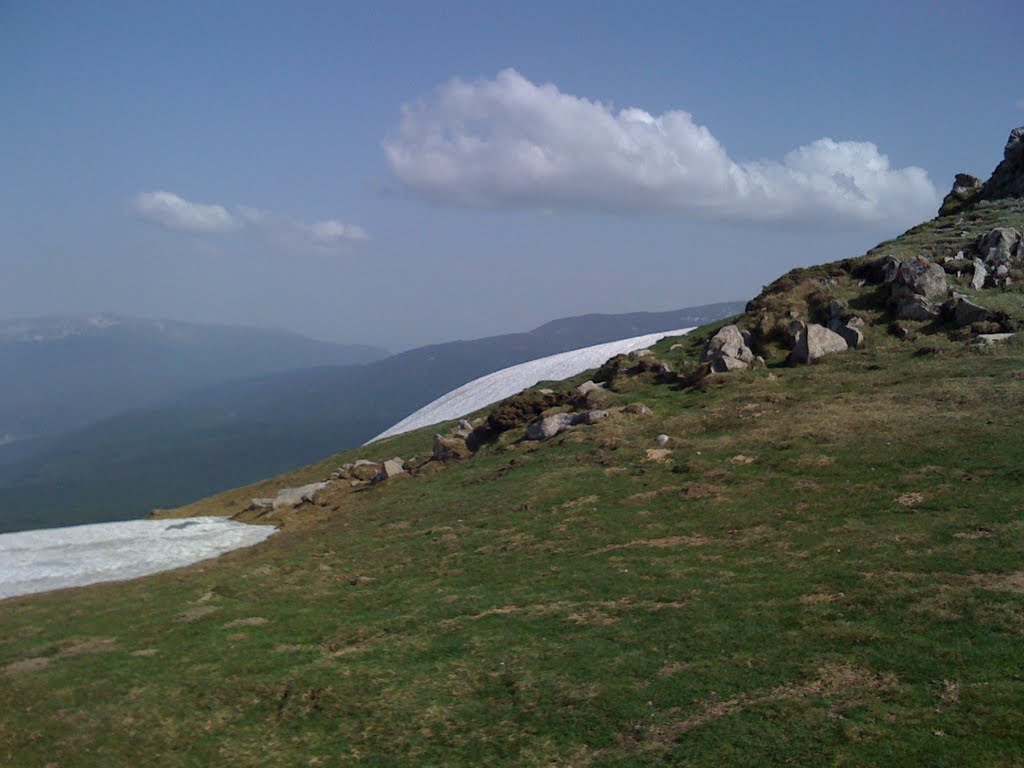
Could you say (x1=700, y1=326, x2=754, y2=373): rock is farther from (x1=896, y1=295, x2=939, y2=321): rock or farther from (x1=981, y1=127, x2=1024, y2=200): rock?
(x1=981, y1=127, x2=1024, y2=200): rock

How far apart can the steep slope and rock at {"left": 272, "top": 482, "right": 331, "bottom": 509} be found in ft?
21.0

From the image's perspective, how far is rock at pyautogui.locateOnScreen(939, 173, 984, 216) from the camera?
2680 inches

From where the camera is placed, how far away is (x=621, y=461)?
28.2 meters

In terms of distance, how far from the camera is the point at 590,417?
3453 cm

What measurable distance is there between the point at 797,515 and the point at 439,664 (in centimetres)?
1089

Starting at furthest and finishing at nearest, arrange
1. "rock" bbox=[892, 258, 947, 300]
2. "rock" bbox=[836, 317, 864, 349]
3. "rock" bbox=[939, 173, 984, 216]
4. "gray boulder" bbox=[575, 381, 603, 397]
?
1. "rock" bbox=[939, 173, 984, 216]
2. "gray boulder" bbox=[575, 381, 603, 397]
3. "rock" bbox=[892, 258, 947, 300]
4. "rock" bbox=[836, 317, 864, 349]

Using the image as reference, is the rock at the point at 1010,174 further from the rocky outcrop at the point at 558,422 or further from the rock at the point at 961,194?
the rocky outcrop at the point at 558,422

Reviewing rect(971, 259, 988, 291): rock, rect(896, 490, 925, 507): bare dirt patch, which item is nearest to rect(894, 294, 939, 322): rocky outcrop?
rect(971, 259, 988, 291): rock

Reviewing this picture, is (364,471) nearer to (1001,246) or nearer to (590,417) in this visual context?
(590,417)

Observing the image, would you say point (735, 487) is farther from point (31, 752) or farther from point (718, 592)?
point (31, 752)

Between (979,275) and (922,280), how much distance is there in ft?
16.7

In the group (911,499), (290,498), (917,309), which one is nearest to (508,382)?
(290,498)

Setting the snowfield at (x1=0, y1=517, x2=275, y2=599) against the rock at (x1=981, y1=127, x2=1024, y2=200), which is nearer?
the snowfield at (x1=0, y1=517, x2=275, y2=599)

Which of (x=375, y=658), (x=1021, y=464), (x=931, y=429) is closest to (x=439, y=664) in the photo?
(x=375, y=658)
